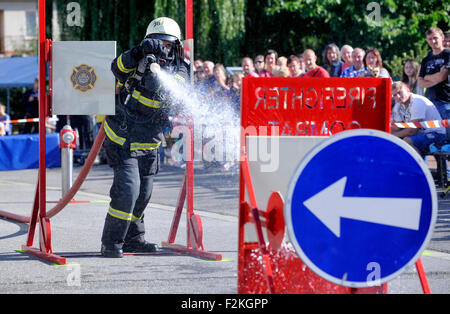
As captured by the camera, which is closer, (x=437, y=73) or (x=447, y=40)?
(x=437, y=73)

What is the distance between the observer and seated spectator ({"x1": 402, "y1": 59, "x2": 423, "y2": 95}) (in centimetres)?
1204

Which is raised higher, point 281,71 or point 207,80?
point 281,71

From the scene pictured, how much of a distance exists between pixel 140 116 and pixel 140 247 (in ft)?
3.72

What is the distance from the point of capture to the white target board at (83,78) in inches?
266

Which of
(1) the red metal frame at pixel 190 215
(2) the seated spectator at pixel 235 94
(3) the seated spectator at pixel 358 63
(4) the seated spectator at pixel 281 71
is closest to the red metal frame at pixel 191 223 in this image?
(1) the red metal frame at pixel 190 215

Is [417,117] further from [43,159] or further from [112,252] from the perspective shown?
[43,159]

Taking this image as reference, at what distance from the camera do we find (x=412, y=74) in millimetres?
12078

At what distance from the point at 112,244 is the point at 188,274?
3.05 feet

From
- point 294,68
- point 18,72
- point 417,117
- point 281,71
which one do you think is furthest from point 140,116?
point 18,72

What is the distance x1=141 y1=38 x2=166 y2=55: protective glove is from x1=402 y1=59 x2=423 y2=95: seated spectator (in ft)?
21.6

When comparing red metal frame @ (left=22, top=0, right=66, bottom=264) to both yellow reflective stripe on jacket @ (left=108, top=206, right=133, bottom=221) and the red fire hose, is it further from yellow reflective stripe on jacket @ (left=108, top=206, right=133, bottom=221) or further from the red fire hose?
yellow reflective stripe on jacket @ (left=108, top=206, right=133, bottom=221)

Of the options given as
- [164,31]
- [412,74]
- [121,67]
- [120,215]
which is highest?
[164,31]

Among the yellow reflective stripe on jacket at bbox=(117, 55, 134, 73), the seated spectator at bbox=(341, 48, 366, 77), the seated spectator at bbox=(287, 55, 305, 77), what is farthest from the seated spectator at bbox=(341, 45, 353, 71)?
the yellow reflective stripe on jacket at bbox=(117, 55, 134, 73)
